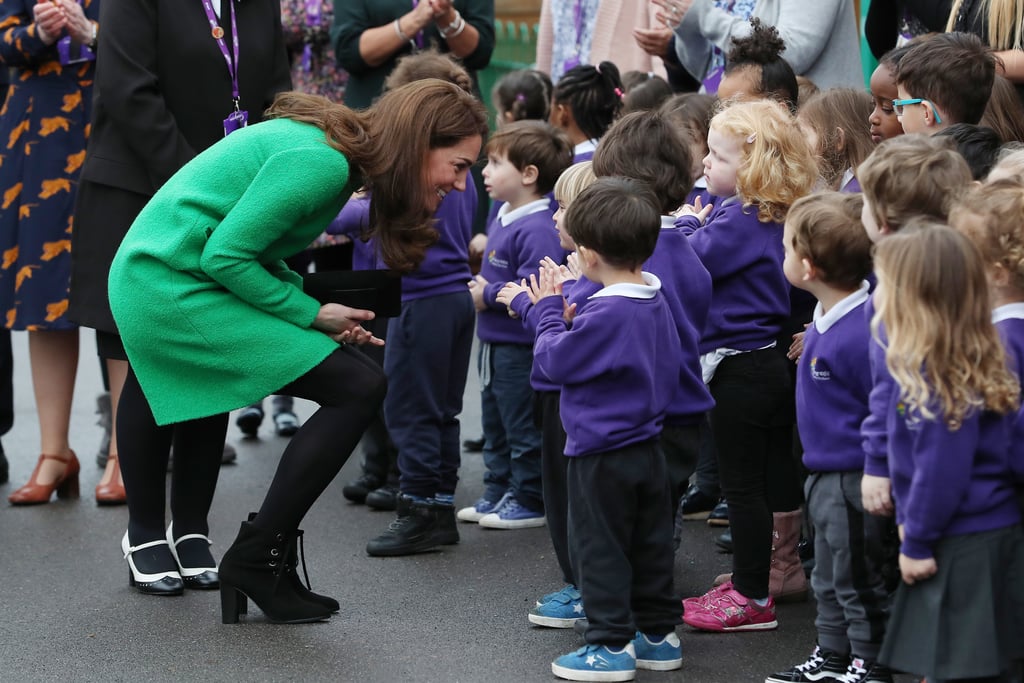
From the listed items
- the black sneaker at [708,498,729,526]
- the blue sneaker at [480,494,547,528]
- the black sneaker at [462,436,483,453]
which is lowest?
the black sneaker at [462,436,483,453]

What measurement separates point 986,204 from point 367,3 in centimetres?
400

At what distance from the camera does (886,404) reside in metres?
3.13

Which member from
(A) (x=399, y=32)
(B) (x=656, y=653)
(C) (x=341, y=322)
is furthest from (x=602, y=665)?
(A) (x=399, y=32)

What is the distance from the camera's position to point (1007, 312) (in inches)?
124

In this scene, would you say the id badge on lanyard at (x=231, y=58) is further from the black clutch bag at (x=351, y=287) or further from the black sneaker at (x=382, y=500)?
the black sneaker at (x=382, y=500)

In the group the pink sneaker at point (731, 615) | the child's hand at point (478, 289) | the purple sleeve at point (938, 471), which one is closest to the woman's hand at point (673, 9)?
the child's hand at point (478, 289)

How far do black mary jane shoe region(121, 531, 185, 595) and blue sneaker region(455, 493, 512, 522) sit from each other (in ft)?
4.07

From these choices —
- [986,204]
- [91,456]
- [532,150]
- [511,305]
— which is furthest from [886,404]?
[91,456]

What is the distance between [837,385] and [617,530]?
67 cm

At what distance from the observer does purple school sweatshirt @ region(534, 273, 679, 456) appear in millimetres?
3646

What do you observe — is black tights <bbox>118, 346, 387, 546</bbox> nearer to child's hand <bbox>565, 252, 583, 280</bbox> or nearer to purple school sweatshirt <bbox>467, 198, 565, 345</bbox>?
child's hand <bbox>565, 252, 583, 280</bbox>

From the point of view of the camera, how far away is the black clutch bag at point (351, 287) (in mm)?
4410

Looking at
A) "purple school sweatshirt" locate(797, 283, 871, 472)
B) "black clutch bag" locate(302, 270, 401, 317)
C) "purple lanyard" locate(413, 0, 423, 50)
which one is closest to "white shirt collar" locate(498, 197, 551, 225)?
"black clutch bag" locate(302, 270, 401, 317)

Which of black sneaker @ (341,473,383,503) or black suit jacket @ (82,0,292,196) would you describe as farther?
black sneaker @ (341,473,383,503)
